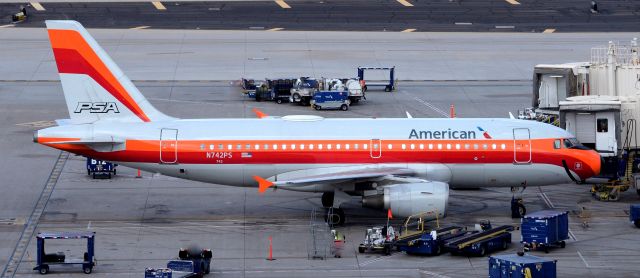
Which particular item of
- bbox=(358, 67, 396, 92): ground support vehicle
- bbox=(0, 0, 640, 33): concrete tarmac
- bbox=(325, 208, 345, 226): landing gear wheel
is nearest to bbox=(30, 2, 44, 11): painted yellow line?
bbox=(0, 0, 640, 33): concrete tarmac

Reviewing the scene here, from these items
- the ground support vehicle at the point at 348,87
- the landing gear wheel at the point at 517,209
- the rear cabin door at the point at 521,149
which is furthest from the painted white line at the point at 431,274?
the ground support vehicle at the point at 348,87

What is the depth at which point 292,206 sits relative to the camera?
213 ft

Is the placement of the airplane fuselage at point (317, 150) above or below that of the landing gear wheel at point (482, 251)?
above

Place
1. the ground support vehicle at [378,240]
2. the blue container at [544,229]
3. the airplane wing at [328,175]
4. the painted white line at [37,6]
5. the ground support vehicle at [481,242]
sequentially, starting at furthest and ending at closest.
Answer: the painted white line at [37,6]
the airplane wing at [328,175]
the ground support vehicle at [378,240]
the blue container at [544,229]
the ground support vehicle at [481,242]

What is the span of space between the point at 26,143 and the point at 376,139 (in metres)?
28.6

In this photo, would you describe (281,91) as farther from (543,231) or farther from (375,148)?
(543,231)

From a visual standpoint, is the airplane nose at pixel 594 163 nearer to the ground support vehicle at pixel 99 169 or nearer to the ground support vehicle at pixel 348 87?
the ground support vehicle at pixel 99 169

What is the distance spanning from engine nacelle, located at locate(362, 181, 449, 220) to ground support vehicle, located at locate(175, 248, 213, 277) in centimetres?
1015

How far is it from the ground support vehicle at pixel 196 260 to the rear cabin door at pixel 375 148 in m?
11.9

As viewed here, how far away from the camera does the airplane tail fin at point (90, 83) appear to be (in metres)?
61.0

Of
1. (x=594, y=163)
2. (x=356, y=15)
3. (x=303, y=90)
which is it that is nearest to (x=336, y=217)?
(x=594, y=163)

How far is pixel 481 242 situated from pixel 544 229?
285 cm

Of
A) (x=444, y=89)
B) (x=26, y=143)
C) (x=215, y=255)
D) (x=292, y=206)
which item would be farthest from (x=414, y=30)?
(x=215, y=255)

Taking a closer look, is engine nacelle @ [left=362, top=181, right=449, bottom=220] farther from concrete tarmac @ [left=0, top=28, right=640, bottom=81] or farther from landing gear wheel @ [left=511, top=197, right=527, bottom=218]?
concrete tarmac @ [left=0, top=28, right=640, bottom=81]
